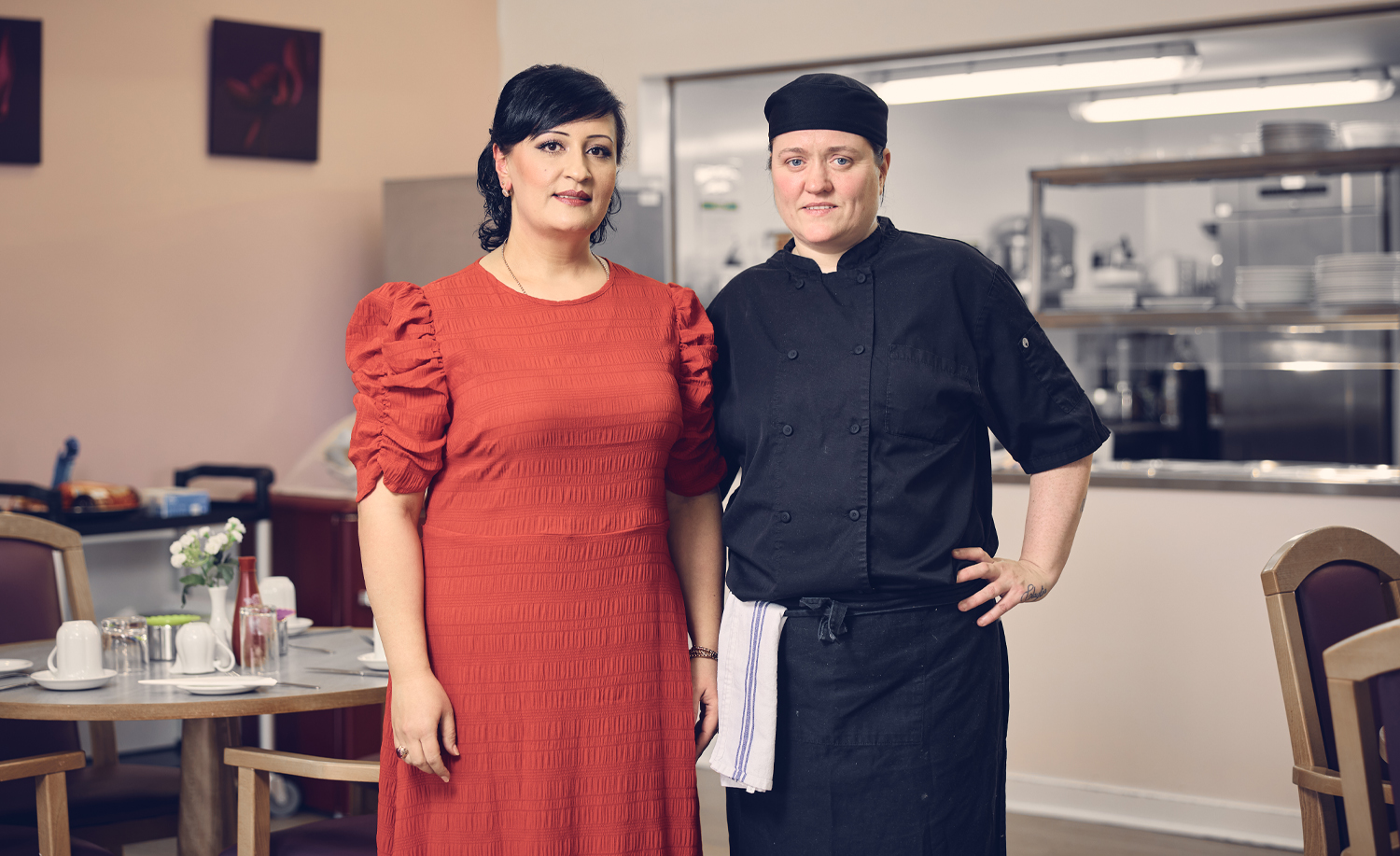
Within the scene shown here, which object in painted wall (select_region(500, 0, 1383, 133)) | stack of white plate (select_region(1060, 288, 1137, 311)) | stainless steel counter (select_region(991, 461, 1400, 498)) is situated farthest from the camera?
stack of white plate (select_region(1060, 288, 1137, 311))

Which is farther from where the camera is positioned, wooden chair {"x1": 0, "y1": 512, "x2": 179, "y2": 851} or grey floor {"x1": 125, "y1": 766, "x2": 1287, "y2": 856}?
grey floor {"x1": 125, "y1": 766, "x2": 1287, "y2": 856}

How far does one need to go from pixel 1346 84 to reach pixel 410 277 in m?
3.83

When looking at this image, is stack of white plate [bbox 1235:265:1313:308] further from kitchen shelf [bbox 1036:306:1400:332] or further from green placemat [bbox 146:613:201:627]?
green placemat [bbox 146:613:201:627]

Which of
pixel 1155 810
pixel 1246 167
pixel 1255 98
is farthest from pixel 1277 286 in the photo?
pixel 1155 810

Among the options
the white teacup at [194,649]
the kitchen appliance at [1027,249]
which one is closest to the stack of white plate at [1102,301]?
the kitchen appliance at [1027,249]

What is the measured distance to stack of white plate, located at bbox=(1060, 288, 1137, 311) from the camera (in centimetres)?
387

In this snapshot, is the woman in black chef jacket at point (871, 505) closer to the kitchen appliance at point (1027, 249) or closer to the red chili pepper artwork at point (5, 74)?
the red chili pepper artwork at point (5, 74)

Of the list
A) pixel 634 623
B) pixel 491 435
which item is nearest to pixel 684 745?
pixel 634 623

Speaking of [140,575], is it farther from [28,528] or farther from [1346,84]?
[1346,84]

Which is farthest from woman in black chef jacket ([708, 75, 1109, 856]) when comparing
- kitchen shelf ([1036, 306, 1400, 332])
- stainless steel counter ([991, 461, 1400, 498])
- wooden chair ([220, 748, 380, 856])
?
kitchen shelf ([1036, 306, 1400, 332])

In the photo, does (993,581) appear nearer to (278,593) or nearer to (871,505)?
(871,505)

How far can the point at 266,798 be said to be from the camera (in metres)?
1.87

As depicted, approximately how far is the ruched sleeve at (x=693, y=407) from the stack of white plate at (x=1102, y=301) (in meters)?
2.60

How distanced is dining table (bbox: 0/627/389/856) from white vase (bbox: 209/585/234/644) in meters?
0.10
